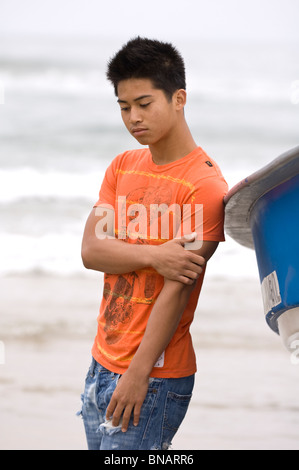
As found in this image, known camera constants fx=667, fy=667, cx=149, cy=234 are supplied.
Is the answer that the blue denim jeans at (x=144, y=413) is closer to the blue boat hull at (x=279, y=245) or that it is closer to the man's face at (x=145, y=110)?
the blue boat hull at (x=279, y=245)

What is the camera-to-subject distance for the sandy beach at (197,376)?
3.62 m

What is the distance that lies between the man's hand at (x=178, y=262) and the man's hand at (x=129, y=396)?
0.86 ft

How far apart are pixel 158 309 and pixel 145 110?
500 millimetres

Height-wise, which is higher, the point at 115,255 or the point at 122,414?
the point at 115,255

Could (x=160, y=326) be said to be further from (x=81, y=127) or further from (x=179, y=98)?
(x=81, y=127)

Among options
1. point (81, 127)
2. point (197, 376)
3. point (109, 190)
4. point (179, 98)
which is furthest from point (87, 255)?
point (81, 127)

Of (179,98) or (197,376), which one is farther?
(197,376)

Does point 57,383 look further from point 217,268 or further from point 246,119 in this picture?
point 246,119

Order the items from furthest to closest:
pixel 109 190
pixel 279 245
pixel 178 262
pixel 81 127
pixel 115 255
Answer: pixel 81 127, pixel 109 190, pixel 115 255, pixel 178 262, pixel 279 245

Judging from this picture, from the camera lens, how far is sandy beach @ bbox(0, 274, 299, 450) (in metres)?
3.62

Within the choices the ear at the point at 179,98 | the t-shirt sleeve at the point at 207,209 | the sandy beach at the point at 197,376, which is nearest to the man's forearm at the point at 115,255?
the t-shirt sleeve at the point at 207,209

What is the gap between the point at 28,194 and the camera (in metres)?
10.3

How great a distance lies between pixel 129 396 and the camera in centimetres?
164

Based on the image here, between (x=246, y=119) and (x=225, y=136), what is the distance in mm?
1064
